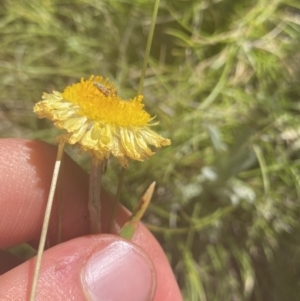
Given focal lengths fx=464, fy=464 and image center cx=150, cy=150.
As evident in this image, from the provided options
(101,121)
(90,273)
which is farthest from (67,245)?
(101,121)

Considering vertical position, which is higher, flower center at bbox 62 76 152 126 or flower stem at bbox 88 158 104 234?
flower center at bbox 62 76 152 126

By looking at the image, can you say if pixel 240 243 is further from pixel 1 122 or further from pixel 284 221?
pixel 1 122

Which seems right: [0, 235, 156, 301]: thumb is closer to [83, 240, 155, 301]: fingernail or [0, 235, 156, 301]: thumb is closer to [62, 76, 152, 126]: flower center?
[83, 240, 155, 301]: fingernail

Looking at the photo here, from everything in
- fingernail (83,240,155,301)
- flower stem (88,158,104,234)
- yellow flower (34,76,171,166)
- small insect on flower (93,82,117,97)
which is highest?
small insect on flower (93,82,117,97)

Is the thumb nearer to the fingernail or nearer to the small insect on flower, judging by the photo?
the fingernail

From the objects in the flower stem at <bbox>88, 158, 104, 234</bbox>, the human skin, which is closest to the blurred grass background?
the human skin

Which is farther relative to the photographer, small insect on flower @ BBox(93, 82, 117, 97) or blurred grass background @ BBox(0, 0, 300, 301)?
blurred grass background @ BBox(0, 0, 300, 301)

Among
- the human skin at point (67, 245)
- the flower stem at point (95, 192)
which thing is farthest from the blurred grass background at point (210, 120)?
the flower stem at point (95, 192)

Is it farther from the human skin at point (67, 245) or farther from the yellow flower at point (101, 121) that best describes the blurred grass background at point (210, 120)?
the yellow flower at point (101, 121)

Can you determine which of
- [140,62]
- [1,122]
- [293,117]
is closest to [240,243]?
[293,117]

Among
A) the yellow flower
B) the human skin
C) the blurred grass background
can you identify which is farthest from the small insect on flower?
the blurred grass background
